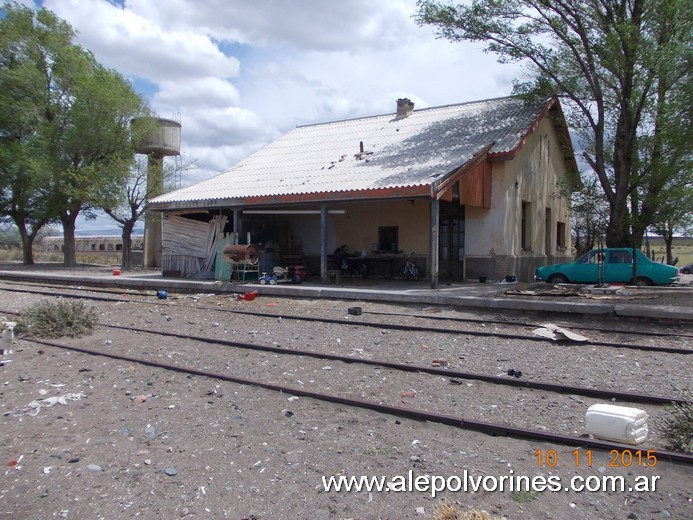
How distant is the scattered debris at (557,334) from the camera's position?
9281 mm

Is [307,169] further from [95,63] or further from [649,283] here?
[95,63]

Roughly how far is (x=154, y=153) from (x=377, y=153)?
17.6 meters

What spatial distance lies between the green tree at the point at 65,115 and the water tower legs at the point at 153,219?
1370 millimetres

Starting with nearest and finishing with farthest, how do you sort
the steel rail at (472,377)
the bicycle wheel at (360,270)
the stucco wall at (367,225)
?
1. the steel rail at (472,377)
2. the stucco wall at (367,225)
3. the bicycle wheel at (360,270)

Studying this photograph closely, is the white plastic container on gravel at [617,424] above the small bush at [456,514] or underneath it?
above

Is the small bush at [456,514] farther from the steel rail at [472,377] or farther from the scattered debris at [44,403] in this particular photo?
the scattered debris at [44,403]

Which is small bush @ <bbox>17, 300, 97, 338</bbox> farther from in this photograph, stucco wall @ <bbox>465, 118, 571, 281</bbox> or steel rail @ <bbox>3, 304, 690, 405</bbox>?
stucco wall @ <bbox>465, 118, 571, 281</bbox>

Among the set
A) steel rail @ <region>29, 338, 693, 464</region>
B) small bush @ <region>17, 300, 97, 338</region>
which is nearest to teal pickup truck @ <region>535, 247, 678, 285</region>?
steel rail @ <region>29, 338, 693, 464</region>

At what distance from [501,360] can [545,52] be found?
1479 centimetres

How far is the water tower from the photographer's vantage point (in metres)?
30.0

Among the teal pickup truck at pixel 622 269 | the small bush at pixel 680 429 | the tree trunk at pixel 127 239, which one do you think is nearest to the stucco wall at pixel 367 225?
the teal pickup truck at pixel 622 269

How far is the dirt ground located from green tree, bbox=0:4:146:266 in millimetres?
23332

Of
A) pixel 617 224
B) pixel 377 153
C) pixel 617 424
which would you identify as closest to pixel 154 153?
pixel 377 153

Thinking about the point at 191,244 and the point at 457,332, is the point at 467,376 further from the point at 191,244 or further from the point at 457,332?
the point at 191,244
